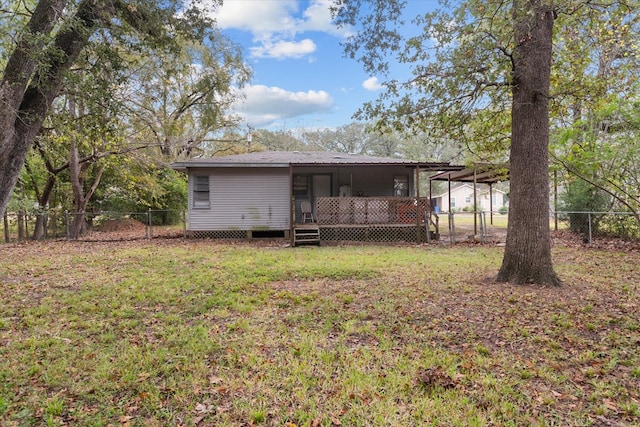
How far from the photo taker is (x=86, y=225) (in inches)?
702

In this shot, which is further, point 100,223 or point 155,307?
point 100,223

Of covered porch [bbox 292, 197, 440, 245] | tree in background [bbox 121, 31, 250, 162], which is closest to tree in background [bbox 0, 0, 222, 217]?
tree in background [bbox 121, 31, 250, 162]

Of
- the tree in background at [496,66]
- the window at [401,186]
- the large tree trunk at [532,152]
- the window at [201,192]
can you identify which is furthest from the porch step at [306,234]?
the large tree trunk at [532,152]

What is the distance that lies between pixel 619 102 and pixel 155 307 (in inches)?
471

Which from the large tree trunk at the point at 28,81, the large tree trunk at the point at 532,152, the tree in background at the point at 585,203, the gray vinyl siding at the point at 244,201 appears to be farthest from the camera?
the gray vinyl siding at the point at 244,201

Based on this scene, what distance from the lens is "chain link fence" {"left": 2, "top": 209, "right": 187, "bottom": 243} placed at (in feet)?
45.5

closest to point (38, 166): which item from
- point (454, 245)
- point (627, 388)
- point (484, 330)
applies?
point (454, 245)

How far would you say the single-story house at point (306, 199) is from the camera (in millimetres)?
12742

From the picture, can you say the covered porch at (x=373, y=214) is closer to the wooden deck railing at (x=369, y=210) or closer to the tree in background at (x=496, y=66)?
the wooden deck railing at (x=369, y=210)

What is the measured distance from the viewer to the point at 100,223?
18984mm

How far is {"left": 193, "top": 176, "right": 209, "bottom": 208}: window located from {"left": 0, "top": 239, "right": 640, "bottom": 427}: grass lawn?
676 cm

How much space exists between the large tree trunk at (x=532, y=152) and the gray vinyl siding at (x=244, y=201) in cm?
930

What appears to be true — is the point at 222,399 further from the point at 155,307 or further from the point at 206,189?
the point at 206,189

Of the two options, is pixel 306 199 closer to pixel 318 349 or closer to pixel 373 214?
pixel 373 214
